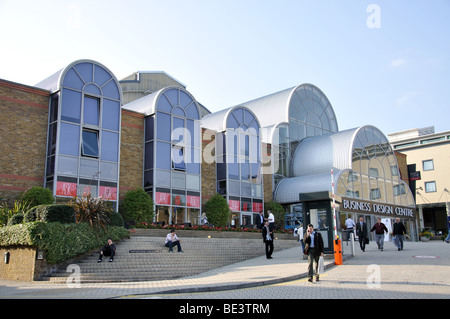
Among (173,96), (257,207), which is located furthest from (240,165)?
(173,96)

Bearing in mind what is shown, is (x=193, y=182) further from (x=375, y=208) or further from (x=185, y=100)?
(x=375, y=208)

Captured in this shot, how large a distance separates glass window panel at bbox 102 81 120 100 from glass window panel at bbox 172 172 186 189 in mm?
5662

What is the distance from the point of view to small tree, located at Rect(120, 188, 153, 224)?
78.3 feet

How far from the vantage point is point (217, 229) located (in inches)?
979

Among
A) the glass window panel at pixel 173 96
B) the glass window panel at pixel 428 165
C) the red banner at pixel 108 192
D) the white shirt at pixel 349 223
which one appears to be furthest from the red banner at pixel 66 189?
the glass window panel at pixel 428 165

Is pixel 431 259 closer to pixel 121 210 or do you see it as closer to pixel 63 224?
pixel 63 224

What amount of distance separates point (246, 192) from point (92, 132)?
39.5ft

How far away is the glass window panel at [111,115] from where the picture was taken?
24.6 m

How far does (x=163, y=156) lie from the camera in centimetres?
2664

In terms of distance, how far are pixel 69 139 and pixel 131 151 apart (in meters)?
4.30

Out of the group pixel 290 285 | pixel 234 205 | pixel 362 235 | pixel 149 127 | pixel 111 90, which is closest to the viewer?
pixel 290 285

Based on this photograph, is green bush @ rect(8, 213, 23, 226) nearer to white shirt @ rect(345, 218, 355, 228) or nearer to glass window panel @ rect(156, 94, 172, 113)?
glass window panel @ rect(156, 94, 172, 113)

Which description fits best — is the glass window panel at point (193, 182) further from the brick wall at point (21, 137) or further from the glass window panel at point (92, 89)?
the brick wall at point (21, 137)

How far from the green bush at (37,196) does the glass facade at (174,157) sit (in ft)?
20.7
